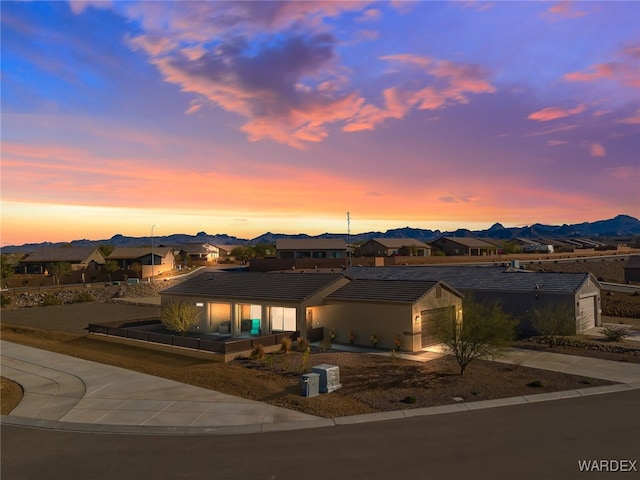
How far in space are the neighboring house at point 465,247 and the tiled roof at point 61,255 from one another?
82636 mm

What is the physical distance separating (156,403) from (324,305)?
48.0ft

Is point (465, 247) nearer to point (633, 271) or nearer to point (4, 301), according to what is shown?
point (633, 271)

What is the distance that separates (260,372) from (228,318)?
12.2m

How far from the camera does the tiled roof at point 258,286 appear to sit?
31.8 meters

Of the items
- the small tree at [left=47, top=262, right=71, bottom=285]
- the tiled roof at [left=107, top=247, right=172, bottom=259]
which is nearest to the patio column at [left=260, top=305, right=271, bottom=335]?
the small tree at [left=47, top=262, right=71, bottom=285]

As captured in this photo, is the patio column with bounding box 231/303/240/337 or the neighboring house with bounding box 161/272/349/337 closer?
the neighboring house with bounding box 161/272/349/337

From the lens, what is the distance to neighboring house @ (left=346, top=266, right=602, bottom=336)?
3401 centimetres

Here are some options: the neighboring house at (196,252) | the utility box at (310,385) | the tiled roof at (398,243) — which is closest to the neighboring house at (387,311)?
the utility box at (310,385)

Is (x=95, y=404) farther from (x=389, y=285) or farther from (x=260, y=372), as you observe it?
(x=389, y=285)

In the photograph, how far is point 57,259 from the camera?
93.5 meters

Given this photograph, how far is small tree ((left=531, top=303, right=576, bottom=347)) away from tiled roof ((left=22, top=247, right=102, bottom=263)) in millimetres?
87556

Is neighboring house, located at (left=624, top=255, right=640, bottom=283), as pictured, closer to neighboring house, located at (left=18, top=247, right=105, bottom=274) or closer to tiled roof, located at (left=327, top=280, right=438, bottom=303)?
tiled roof, located at (left=327, top=280, right=438, bottom=303)

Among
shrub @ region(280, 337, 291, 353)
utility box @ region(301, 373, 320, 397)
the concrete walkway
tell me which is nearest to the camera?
the concrete walkway

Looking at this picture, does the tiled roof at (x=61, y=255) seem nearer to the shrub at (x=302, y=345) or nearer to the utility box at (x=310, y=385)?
the shrub at (x=302, y=345)
